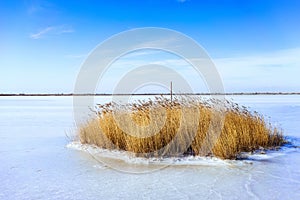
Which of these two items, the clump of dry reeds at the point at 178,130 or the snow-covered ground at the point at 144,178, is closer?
the snow-covered ground at the point at 144,178

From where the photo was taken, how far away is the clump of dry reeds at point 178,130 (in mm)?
5855

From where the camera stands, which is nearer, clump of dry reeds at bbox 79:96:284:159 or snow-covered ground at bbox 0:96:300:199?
snow-covered ground at bbox 0:96:300:199

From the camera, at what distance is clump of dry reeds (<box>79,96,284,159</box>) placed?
5855mm

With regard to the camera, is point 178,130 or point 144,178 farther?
point 178,130

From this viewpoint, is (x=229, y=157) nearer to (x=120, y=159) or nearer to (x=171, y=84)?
(x=120, y=159)

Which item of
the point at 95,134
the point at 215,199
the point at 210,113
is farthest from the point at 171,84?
the point at 215,199

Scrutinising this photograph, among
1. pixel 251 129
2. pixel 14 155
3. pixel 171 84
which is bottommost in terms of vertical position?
pixel 14 155

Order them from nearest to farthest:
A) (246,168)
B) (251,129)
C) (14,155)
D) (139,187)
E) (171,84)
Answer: (139,187), (246,168), (14,155), (251,129), (171,84)

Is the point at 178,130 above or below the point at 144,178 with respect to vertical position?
above

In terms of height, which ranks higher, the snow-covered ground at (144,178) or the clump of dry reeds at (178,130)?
the clump of dry reeds at (178,130)

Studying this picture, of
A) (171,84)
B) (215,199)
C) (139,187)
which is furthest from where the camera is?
(171,84)

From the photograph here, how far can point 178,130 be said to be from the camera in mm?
6152

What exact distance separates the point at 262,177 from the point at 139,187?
1.82 metres

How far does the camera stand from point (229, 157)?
212 inches
